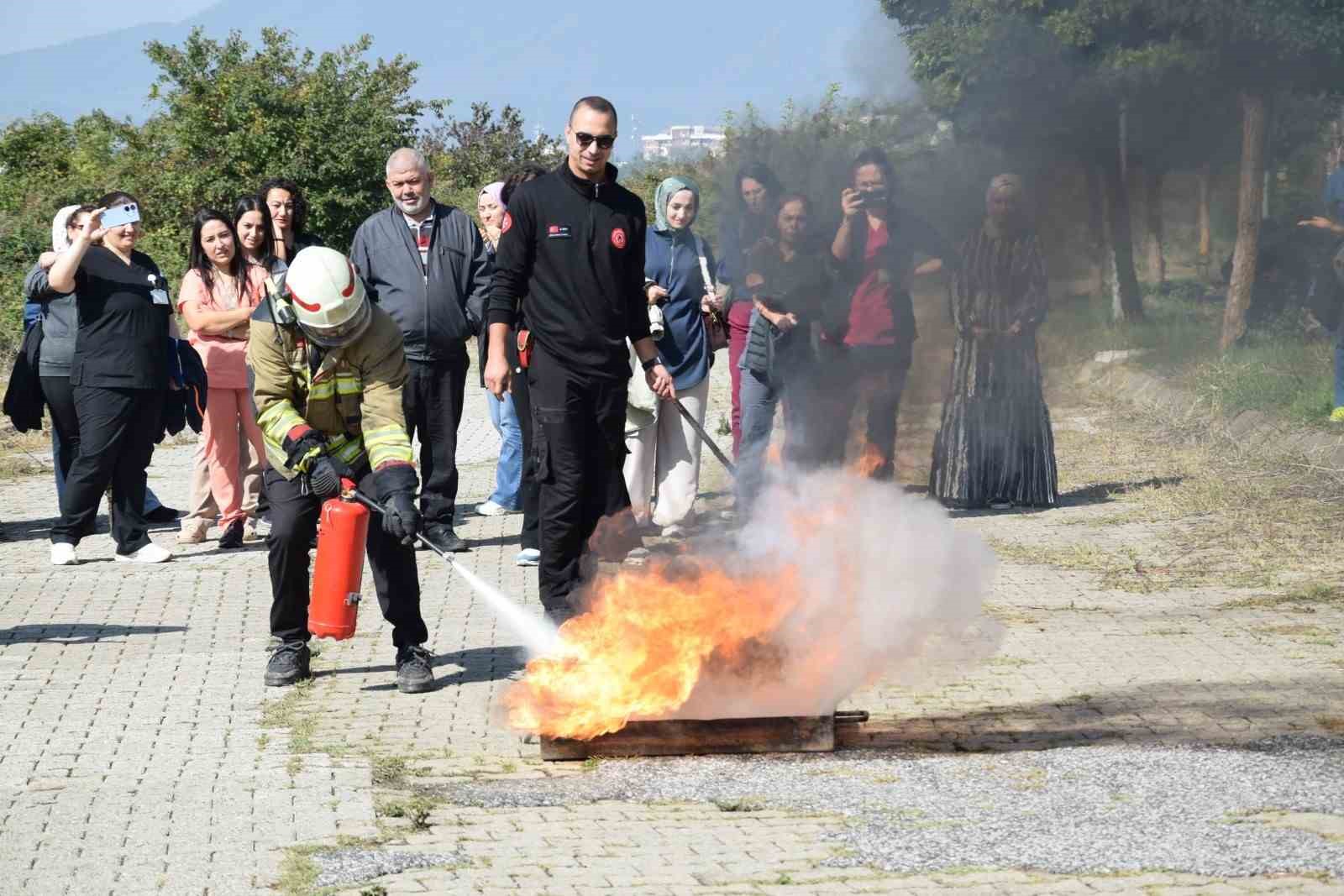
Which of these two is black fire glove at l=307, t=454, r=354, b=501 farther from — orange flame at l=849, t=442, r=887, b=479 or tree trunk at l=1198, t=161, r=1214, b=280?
orange flame at l=849, t=442, r=887, b=479

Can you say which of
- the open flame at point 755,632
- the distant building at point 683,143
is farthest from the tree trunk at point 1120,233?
the distant building at point 683,143

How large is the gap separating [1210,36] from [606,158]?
2.99 metres

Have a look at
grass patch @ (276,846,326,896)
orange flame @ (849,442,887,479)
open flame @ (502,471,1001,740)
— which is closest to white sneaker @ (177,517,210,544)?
orange flame @ (849,442,887,479)

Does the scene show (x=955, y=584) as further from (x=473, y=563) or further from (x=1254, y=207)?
(x=1254, y=207)

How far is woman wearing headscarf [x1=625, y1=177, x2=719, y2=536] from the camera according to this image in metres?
10.4

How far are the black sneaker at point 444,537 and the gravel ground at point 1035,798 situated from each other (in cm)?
461

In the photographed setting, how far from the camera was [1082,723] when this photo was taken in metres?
6.24

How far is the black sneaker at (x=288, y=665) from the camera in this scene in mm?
7066

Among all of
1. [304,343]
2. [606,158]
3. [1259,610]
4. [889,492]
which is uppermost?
[606,158]

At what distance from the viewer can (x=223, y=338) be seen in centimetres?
1063

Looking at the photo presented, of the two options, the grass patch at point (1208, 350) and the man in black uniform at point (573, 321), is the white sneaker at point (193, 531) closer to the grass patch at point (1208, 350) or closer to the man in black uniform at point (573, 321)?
the man in black uniform at point (573, 321)

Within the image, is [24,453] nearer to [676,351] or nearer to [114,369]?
[114,369]

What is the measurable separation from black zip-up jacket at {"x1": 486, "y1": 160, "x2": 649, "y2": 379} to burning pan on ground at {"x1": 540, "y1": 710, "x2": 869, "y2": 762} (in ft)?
5.77

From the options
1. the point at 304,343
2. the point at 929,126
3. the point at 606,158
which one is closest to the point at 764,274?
the point at 929,126
